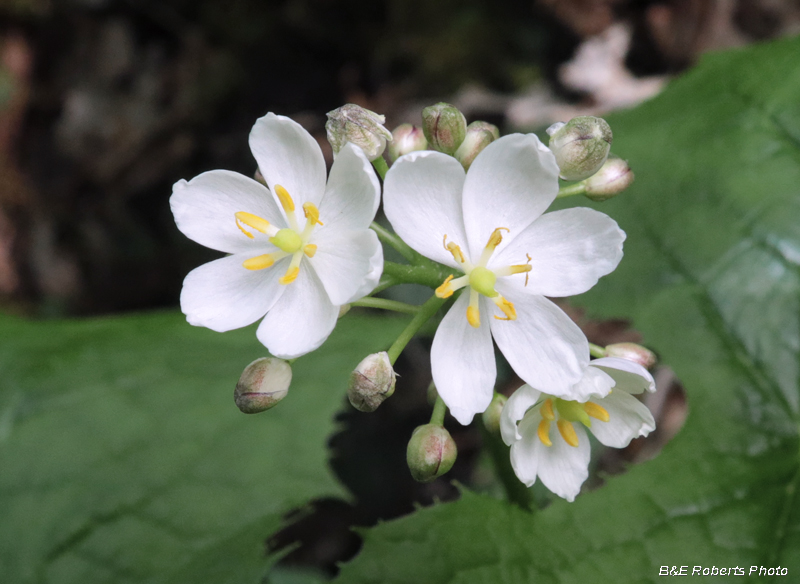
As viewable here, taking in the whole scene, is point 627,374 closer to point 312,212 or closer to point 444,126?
point 444,126

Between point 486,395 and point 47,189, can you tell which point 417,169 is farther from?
point 47,189

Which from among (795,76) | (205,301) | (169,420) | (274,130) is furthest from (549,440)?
(795,76)

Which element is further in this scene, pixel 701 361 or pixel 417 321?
pixel 701 361

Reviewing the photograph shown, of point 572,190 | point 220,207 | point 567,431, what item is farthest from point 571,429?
point 220,207

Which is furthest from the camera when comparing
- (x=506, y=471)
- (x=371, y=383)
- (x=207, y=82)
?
(x=207, y=82)

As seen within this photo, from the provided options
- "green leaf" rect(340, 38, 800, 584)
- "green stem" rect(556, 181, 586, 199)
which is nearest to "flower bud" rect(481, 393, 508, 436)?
"green leaf" rect(340, 38, 800, 584)

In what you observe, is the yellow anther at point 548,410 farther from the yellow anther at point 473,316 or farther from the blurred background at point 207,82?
the blurred background at point 207,82
